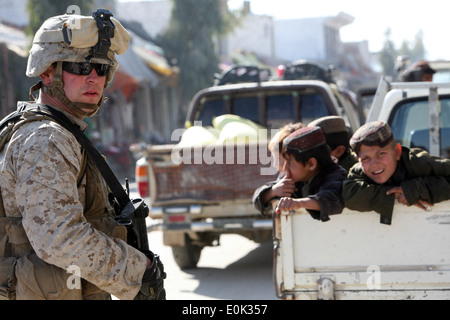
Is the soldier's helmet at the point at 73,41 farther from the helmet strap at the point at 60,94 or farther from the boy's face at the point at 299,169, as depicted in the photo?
the boy's face at the point at 299,169

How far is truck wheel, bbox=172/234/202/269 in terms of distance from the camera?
7.61 meters

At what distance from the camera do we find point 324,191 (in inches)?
145

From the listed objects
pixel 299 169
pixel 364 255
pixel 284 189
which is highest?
pixel 299 169

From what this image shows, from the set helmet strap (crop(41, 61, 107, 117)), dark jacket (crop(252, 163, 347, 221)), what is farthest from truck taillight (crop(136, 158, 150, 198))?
helmet strap (crop(41, 61, 107, 117))

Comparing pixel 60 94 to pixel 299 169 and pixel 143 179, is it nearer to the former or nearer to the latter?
pixel 299 169

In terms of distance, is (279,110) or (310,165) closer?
(310,165)

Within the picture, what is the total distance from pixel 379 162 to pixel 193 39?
95.7 ft

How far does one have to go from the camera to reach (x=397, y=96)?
544cm

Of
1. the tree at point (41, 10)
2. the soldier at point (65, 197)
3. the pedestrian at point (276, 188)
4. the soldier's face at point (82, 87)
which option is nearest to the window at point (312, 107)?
the pedestrian at point (276, 188)

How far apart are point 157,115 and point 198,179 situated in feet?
84.1

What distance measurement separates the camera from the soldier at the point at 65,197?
238 cm

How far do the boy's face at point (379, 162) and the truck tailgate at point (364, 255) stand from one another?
0.20 metres
